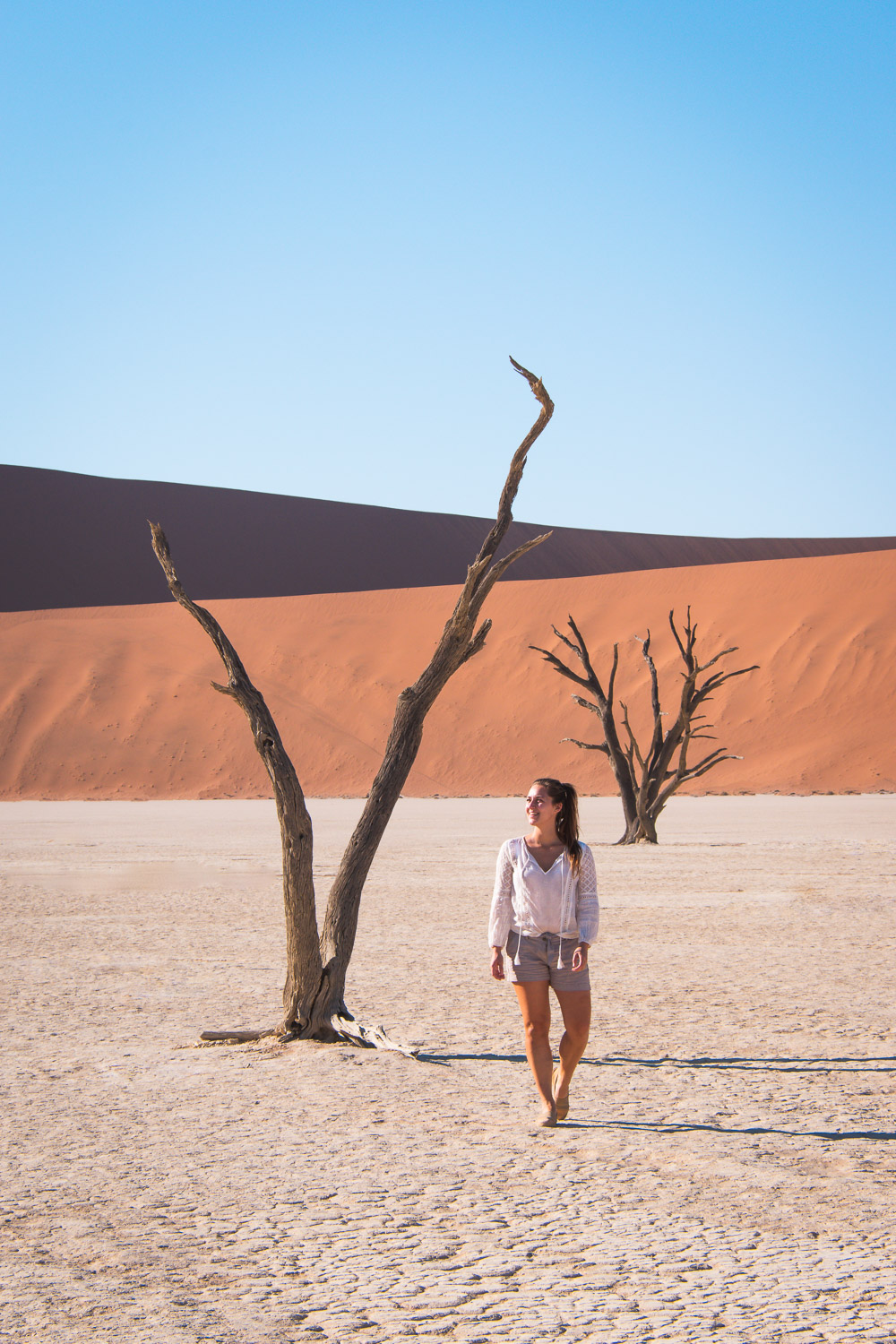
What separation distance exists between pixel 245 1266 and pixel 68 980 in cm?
626

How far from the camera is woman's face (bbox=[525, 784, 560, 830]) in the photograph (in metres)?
5.81

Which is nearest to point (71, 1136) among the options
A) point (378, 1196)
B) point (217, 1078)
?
point (217, 1078)

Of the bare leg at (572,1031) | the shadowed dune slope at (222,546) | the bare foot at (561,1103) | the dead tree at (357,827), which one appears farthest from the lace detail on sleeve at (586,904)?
the shadowed dune slope at (222,546)

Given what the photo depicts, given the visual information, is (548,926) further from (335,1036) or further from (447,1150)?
(335,1036)

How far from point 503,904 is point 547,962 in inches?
12.4

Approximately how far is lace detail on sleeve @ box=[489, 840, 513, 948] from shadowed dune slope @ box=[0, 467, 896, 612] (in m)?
94.4

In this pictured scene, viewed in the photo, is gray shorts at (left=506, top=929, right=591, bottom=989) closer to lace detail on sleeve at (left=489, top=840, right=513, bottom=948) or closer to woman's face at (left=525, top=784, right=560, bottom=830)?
lace detail on sleeve at (left=489, top=840, right=513, bottom=948)

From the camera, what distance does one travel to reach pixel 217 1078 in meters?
6.86

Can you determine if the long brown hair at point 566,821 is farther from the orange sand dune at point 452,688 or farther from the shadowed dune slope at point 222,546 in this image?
the shadowed dune slope at point 222,546

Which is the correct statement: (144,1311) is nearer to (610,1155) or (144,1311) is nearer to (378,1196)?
(378,1196)

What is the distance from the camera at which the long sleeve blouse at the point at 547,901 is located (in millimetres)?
5801

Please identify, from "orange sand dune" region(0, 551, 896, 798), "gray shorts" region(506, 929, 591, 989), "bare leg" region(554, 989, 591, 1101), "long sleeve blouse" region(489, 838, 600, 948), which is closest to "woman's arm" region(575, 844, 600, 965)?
"long sleeve blouse" region(489, 838, 600, 948)

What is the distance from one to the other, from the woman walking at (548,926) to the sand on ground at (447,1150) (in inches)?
12.7

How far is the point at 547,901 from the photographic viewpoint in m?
5.81
